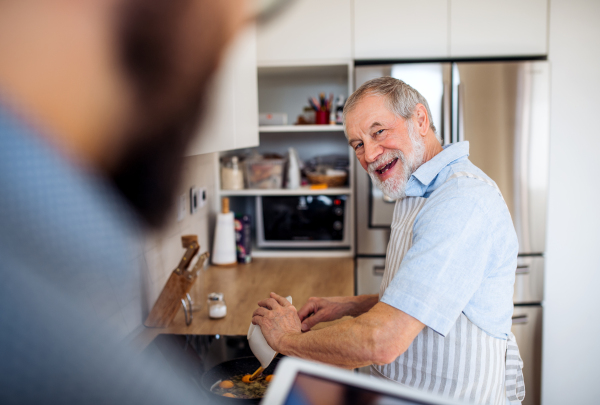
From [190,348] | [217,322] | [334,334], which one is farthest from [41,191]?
[217,322]

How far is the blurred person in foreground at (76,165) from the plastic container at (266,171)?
81.4 inches

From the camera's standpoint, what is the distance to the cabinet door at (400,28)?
2133 millimetres

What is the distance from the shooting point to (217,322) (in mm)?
1506

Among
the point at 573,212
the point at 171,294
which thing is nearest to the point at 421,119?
the point at 171,294

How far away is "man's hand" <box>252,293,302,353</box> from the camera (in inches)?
35.9

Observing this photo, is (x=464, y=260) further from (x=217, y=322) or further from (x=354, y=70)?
(x=354, y=70)

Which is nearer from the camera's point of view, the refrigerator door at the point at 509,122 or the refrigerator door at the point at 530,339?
the refrigerator door at the point at 509,122

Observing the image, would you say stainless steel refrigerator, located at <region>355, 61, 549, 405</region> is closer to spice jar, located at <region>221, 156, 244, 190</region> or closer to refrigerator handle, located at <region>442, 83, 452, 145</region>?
refrigerator handle, located at <region>442, 83, 452, 145</region>

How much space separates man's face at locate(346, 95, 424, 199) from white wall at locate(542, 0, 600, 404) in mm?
1476

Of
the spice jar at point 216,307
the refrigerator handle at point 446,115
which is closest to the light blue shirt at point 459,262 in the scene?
the spice jar at point 216,307

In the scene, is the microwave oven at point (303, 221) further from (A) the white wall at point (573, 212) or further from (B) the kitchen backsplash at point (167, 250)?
(A) the white wall at point (573, 212)

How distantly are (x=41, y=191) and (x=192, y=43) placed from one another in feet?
0.41

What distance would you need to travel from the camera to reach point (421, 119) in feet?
3.61

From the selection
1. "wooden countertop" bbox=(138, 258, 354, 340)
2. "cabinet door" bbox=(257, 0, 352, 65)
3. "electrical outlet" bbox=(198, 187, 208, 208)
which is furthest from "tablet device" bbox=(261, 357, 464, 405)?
"cabinet door" bbox=(257, 0, 352, 65)
